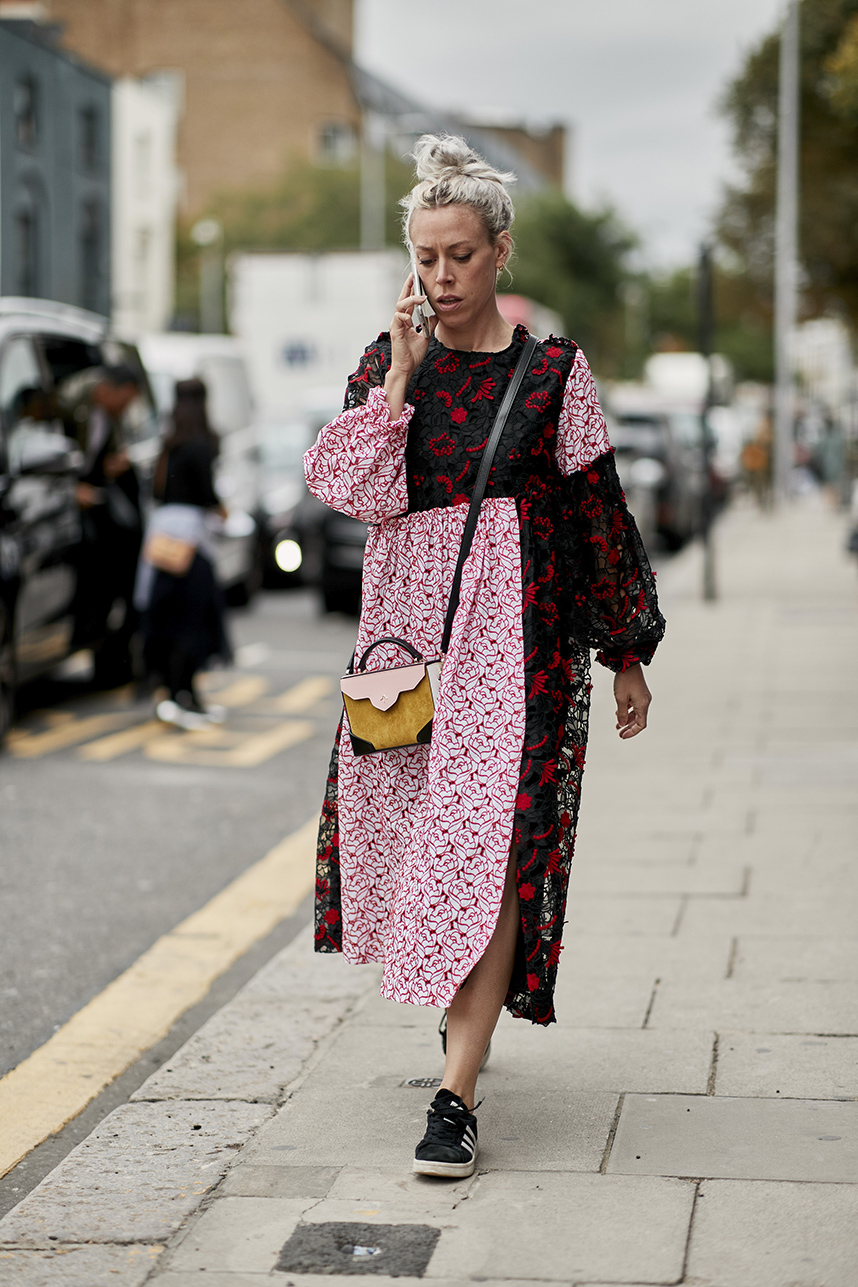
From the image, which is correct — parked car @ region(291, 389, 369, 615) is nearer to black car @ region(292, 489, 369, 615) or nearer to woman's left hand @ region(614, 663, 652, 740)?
black car @ region(292, 489, 369, 615)

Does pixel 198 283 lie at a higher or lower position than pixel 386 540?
higher

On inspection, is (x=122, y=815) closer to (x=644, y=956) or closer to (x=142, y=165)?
(x=644, y=956)

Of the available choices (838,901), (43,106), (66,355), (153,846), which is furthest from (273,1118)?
(43,106)

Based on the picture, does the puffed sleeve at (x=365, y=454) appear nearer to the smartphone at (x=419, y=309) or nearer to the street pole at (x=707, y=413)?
the smartphone at (x=419, y=309)

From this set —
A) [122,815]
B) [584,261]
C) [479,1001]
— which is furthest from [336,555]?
[584,261]

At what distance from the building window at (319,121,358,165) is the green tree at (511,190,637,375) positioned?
22.2 feet

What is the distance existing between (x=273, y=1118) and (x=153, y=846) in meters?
3.06

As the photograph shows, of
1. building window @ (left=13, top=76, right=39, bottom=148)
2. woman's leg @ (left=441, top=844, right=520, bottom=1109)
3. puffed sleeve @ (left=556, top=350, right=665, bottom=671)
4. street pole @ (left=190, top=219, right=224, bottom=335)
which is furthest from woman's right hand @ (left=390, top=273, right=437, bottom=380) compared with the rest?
street pole @ (left=190, top=219, right=224, bottom=335)

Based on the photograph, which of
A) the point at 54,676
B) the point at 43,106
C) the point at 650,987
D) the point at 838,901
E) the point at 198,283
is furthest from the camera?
the point at 198,283

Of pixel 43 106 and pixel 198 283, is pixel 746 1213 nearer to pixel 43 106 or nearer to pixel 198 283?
pixel 43 106

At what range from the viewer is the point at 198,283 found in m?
58.9

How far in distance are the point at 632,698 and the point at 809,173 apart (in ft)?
70.4

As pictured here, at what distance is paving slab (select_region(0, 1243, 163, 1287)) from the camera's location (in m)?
2.84

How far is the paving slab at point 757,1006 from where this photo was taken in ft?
13.4
